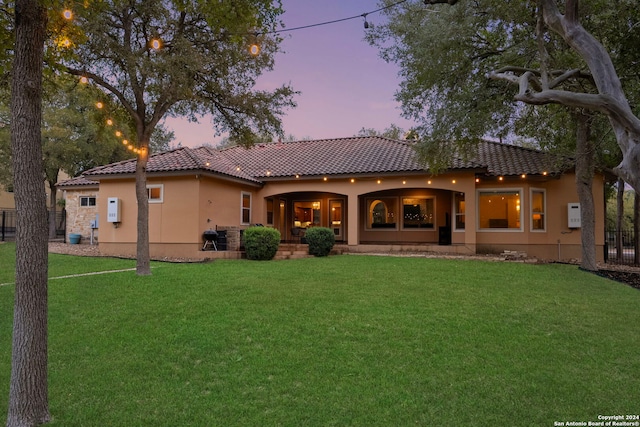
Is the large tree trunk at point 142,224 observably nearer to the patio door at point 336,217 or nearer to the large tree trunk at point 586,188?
the patio door at point 336,217

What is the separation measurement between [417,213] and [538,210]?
195 inches

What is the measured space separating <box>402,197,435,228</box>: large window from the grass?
32.8ft

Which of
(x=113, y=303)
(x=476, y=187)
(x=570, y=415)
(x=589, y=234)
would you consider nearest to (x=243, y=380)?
(x=570, y=415)

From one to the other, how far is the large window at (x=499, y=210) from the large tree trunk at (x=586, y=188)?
9.95 ft

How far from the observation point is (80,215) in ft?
68.8

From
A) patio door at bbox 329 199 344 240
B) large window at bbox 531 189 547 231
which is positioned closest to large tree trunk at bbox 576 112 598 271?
large window at bbox 531 189 547 231

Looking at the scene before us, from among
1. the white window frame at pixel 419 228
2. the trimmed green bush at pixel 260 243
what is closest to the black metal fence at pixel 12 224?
the trimmed green bush at pixel 260 243

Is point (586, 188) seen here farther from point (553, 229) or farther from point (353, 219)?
point (353, 219)

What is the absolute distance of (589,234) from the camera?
12.8 m

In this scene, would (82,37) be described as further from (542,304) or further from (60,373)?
(542,304)

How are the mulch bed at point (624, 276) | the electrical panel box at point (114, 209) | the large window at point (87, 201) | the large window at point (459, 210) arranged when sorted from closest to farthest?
the mulch bed at point (624, 276)
the electrical panel box at point (114, 209)
the large window at point (459, 210)
the large window at point (87, 201)

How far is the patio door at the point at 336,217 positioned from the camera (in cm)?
2019

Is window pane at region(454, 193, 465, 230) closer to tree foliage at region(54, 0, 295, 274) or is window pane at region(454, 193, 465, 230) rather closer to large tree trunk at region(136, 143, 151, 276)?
tree foliage at region(54, 0, 295, 274)

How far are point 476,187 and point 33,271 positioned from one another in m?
15.8
